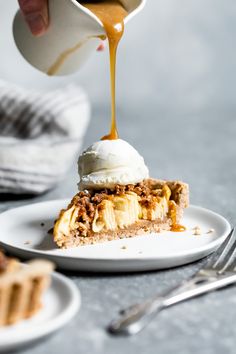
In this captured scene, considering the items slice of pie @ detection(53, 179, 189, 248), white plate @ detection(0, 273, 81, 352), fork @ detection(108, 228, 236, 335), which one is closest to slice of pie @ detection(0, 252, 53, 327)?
white plate @ detection(0, 273, 81, 352)

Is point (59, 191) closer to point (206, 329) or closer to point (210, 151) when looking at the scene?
point (210, 151)

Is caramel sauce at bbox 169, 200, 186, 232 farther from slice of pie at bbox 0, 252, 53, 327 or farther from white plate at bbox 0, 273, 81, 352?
slice of pie at bbox 0, 252, 53, 327

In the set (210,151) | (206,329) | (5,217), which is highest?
(206,329)

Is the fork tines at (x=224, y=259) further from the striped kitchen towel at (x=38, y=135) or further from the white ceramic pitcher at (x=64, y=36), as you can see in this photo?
the striped kitchen towel at (x=38, y=135)

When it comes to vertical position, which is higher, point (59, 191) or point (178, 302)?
point (178, 302)

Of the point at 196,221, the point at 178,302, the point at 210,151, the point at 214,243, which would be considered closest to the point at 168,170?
the point at 210,151
